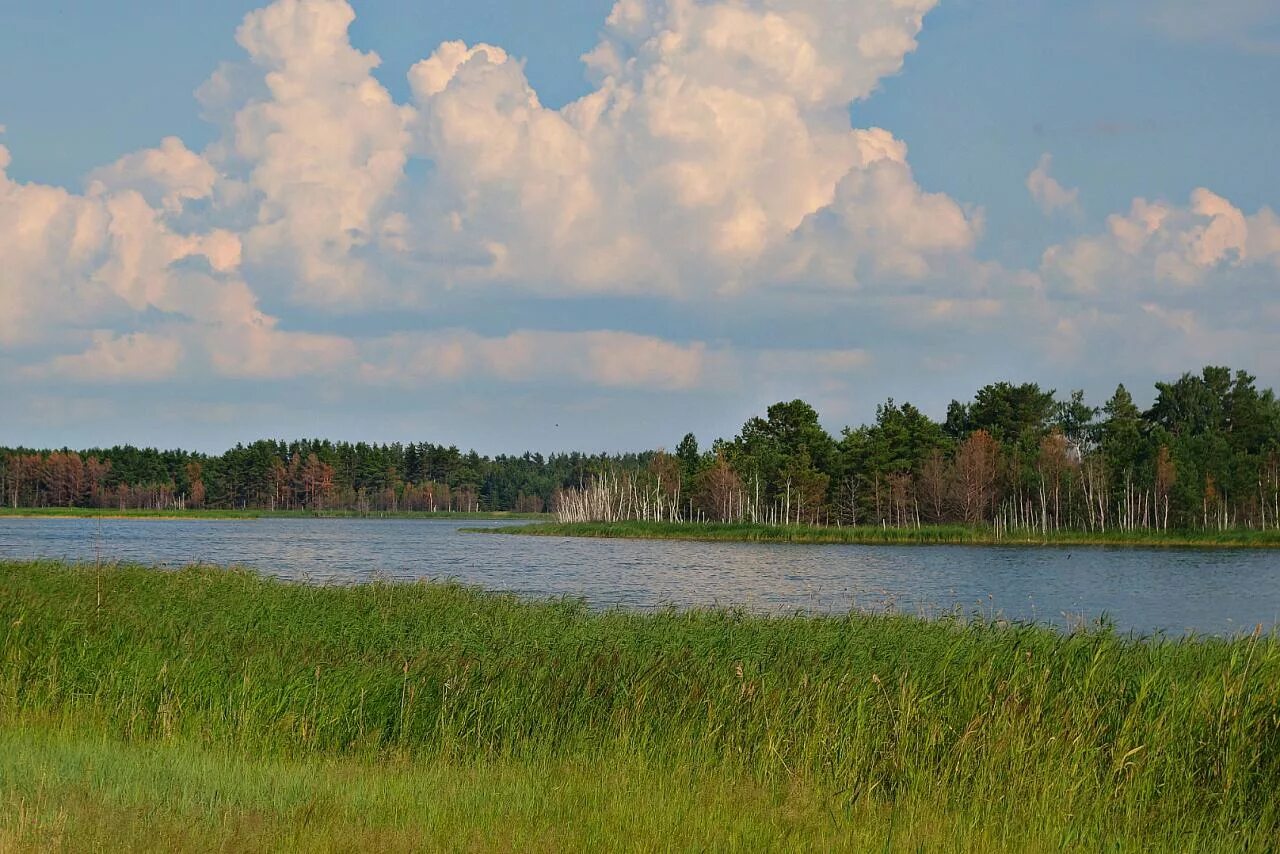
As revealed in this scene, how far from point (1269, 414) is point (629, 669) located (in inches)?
4205

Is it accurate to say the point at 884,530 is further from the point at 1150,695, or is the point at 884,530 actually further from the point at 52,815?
the point at 52,815

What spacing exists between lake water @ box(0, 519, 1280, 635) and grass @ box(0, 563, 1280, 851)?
1021cm

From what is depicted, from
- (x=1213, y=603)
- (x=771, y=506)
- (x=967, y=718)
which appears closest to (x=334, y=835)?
(x=967, y=718)

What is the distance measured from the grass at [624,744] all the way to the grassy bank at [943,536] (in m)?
76.9

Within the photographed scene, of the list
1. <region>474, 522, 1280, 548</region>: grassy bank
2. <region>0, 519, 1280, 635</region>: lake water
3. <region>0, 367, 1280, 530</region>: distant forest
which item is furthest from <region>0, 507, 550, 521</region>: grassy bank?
<region>0, 519, 1280, 635</region>: lake water

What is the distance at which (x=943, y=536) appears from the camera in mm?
94250

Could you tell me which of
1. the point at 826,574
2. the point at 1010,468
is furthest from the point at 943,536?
the point at 826,574

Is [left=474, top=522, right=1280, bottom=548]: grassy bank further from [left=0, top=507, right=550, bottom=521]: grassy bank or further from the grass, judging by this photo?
[left=0, top=507, right=550, bottom=521]: grassy bank

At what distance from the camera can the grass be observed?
8922 millimetres

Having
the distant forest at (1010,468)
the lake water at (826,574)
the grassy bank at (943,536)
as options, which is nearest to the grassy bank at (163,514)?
the distant forest at (1010,468)

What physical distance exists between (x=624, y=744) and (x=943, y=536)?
8585 cm

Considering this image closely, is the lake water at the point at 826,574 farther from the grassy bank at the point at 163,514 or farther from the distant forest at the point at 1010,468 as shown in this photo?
the grassy bank at the point at 163,514

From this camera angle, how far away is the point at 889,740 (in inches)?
480

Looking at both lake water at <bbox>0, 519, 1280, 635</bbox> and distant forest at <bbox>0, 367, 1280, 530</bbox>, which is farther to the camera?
distant forest at <bbox>0, 367, 1280, 530</bbox>
